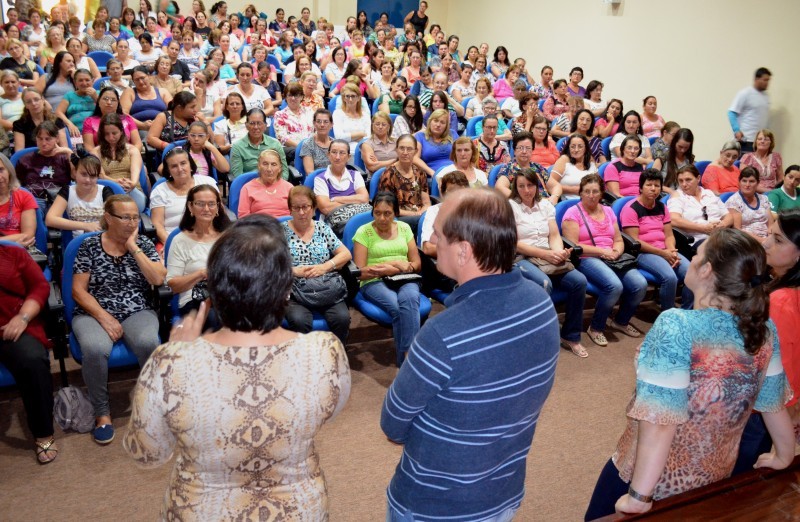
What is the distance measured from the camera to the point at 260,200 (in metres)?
4.48

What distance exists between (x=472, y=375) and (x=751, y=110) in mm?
7283

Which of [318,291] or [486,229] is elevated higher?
[486,229]

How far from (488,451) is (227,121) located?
4989mm

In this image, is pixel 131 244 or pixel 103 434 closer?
pixel 103 434

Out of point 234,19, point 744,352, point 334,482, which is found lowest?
point 334,482

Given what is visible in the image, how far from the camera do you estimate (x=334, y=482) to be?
285 cm

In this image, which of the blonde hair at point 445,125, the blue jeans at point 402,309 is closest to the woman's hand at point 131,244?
the blue jeans at point 402,309

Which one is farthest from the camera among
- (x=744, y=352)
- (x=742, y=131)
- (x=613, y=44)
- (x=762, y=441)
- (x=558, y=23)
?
(x=558, y=23)

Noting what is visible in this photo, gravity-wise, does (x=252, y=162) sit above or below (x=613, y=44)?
below

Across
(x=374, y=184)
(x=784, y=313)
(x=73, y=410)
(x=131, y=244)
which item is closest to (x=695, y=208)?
(x=374, y=184)

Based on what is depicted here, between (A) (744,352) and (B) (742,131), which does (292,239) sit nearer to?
(A) (744,352)

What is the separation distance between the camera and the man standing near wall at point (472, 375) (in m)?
1.35

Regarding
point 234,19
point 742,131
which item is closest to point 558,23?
point 742,131

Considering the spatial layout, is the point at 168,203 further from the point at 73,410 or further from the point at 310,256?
the point at 73,410
